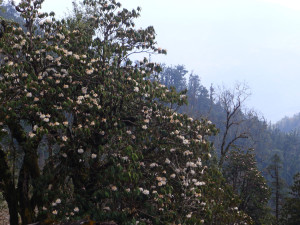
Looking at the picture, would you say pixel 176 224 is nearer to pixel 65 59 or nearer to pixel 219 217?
pixel 219 217

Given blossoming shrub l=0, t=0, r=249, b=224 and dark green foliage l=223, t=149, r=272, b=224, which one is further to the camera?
dark green foliage l=223, t=149, r=272, b=224

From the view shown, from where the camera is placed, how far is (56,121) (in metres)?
7.46

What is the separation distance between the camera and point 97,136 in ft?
27.5

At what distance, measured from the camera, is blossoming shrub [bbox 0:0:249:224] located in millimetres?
7414

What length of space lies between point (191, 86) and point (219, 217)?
3985 inches

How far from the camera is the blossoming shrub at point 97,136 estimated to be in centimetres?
741

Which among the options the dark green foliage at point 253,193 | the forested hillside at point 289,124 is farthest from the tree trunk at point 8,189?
the forested hillside at point 289,124

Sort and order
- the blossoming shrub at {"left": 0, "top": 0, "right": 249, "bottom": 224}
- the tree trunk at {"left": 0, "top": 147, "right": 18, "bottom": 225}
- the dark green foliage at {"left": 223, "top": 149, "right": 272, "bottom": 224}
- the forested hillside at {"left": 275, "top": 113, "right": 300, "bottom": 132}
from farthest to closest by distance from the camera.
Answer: the forested hillside at {"left": 275, "top": 113, "right": 300, "bottom": 132}
the dark green foliage at {"left": 223, "top": 149, "right": 272, "bottom": 224}
the tree trunk at {"left": 0, "top": 147, "right": 18, "bottom": 225}
the blossoming shrub at {"left": 0, "top": 0, "right": 249, "bottom": 224}

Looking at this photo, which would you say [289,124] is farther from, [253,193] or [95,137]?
[95,137]

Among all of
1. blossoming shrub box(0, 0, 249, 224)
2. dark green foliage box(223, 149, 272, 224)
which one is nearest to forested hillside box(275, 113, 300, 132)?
dark green foliage box(223, 149, 272, 224)

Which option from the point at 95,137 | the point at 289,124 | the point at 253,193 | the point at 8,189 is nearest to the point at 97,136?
the point at 95,137

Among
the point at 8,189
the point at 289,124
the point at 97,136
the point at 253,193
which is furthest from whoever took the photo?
the point at 289,124

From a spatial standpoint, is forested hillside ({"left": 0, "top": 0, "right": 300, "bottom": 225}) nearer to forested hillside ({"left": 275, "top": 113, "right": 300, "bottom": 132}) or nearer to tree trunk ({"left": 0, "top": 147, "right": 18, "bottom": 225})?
tree trunk ({"left": 0, "top": 147, "right": 18, "bottom": 225})

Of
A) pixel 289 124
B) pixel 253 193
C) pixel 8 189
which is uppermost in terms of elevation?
pixel 289 124
